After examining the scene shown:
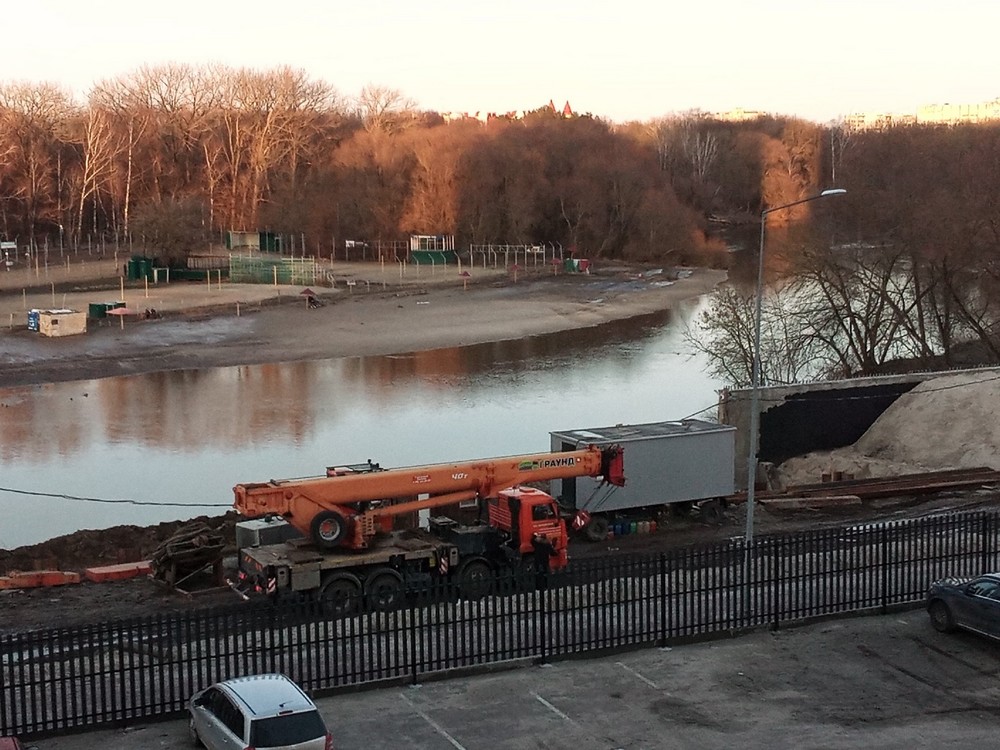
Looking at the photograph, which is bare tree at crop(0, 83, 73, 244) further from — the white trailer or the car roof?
the car roof

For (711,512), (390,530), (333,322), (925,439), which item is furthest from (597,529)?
(333,322)

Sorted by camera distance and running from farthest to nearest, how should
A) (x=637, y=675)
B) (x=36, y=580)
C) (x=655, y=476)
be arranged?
1. (x=655, y=476)
2. (x=36, y=580)
3. (x=637, y=675)

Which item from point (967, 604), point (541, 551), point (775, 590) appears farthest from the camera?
point (541, 551)

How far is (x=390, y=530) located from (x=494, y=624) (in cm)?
729

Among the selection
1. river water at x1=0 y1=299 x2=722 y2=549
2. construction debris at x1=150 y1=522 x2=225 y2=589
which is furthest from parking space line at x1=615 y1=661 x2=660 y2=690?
river water at x1=0 y1=299 x2=722 y2=549

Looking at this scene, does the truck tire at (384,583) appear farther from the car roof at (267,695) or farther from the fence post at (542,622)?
the car roof at (267,695)

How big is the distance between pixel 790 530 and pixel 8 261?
262ft

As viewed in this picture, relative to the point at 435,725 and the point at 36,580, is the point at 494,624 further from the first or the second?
the point at 36,580

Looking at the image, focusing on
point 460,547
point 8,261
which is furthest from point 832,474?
point 8,261

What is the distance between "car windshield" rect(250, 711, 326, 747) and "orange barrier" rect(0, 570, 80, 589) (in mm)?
13746

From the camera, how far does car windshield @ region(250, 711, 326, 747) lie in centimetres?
1154

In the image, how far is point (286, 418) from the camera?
45.3m

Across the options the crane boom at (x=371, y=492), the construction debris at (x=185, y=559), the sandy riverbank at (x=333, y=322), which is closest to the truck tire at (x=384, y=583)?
the crane boom at (x=371, y=492)

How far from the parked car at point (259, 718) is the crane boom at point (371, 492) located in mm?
7722
